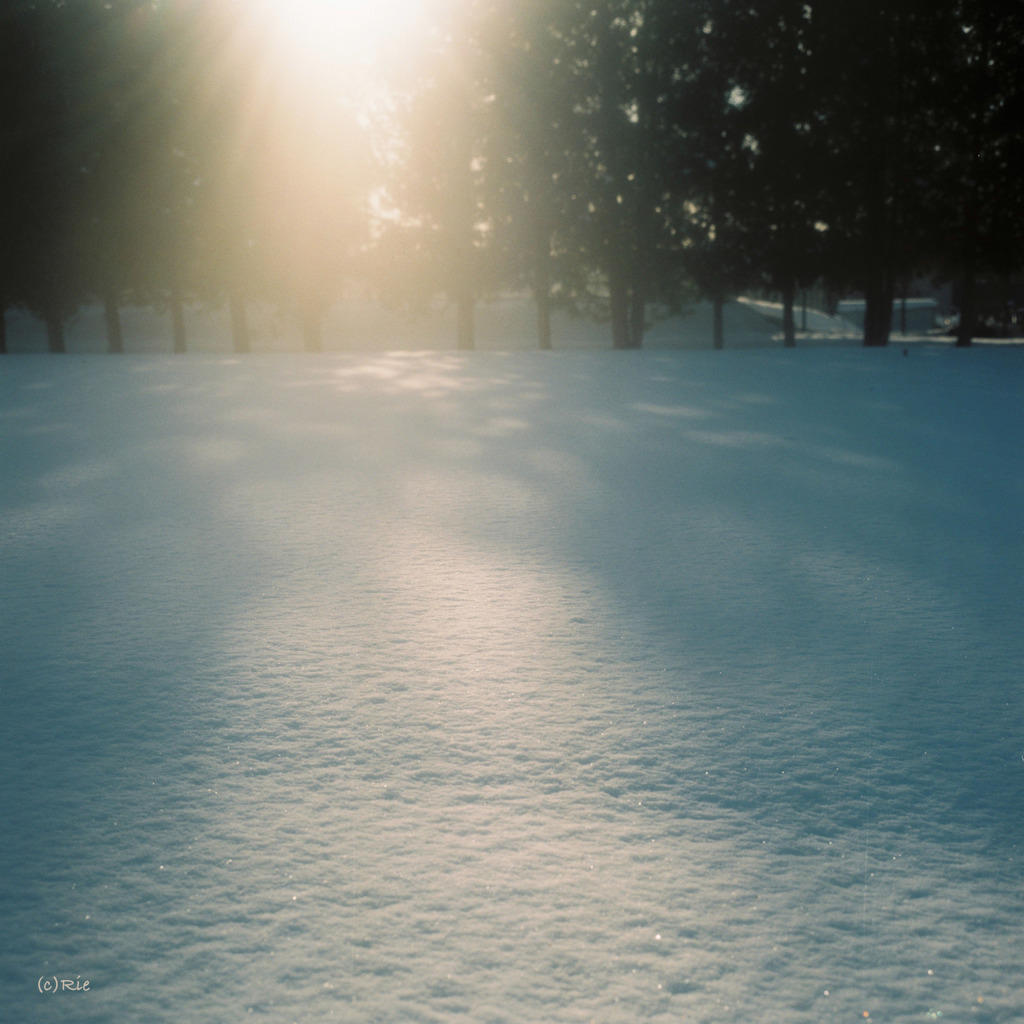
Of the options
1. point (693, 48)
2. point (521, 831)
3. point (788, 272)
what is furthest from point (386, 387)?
point (693, 48)

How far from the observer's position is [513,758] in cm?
235

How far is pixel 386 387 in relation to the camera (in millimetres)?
15305

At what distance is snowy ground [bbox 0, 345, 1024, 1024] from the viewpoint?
5.24 feet

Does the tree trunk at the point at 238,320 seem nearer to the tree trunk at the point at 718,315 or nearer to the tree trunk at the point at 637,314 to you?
the tree trunk at the point at 637,314

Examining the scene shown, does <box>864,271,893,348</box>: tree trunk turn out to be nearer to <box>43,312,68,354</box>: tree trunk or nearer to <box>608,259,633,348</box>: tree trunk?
<box>608,259,633,348</box>: tree trunk

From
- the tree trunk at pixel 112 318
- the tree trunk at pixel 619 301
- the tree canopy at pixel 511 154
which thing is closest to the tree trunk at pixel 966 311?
the tree canopy at pixel 511 154

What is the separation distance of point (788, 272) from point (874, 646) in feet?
98.8

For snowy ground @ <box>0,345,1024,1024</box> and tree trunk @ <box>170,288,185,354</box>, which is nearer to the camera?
snowy ground @ <box>0,345,1024,1024</box>

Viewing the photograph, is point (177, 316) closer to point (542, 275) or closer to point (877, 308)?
point (542, 275)

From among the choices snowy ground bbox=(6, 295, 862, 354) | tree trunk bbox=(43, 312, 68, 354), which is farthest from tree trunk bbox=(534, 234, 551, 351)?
tree trunk bbox=(43, 312, 68, 354)

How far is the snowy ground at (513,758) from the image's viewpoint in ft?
5.24

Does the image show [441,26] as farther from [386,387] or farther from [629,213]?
[386,387]

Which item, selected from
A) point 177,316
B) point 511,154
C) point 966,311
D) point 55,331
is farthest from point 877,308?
point 55,331

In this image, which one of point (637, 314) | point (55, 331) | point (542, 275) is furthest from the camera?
point (637, 314)
